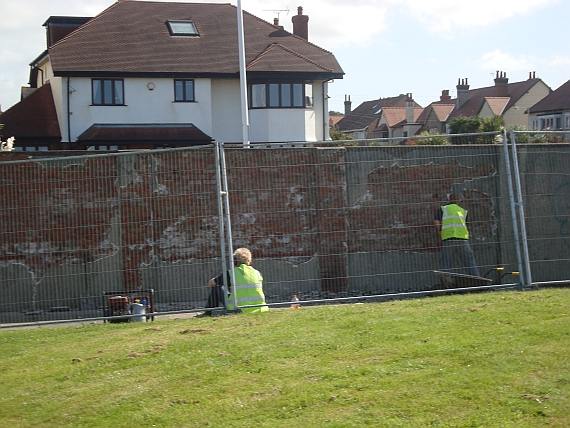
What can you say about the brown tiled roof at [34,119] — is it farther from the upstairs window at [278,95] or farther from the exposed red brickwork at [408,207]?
the exposed red brickwork at [408,207]

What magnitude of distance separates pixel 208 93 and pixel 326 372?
27931 mm

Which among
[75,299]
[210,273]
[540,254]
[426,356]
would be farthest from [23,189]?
[540,254]

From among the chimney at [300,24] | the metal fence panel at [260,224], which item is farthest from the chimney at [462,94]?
the metal fence panel at [260,224]

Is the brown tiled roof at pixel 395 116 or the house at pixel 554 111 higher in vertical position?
the brown tiled roof at pixel 395 116

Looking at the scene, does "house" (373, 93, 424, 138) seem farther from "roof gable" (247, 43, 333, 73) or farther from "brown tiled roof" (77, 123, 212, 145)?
"brown tiled roof" (77, 123, 212, 145)

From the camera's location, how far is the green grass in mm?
5195

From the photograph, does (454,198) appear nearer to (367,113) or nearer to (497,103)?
(497,103)

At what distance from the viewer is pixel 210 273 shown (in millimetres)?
10500

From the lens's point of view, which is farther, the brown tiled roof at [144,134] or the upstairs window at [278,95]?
the upstairs window at [278,95]

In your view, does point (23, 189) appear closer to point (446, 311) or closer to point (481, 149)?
point (446, 311)

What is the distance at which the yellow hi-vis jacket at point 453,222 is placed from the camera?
34.7ft

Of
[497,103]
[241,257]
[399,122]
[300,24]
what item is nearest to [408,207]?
[241,257]

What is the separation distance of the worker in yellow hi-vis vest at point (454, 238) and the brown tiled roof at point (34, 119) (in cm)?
2435

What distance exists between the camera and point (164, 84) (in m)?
32.2
